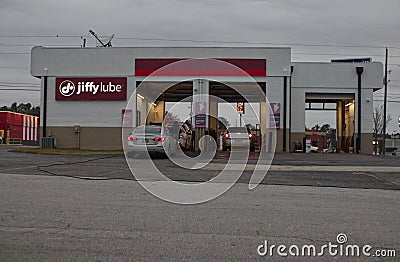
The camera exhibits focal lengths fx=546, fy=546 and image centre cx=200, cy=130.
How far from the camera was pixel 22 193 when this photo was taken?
33.6 feet

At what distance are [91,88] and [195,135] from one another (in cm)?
663

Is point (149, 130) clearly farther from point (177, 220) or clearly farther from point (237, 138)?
point (177, 220)

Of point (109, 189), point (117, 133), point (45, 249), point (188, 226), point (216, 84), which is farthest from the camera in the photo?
point (216, 84)

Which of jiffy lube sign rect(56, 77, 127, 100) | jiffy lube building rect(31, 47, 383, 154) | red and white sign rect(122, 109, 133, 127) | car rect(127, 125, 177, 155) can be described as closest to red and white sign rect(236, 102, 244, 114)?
jiffy lube building rect(31, 47, 383, 154)

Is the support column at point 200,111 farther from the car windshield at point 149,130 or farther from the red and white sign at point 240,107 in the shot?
the car windshield at point 149,130

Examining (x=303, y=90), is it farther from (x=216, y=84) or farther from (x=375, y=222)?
(x=375, y=222)

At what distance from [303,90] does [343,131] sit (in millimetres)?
8183

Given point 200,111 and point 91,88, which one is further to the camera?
point 200,111

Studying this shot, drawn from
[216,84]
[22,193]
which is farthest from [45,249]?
[216,84]

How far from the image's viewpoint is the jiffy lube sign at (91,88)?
3159 centimetres

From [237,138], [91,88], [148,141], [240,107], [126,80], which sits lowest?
[148,141]

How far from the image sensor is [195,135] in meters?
31.8

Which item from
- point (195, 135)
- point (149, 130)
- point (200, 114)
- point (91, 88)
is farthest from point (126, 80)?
point (149, 130)

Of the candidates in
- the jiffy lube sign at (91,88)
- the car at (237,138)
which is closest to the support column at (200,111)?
the car at (237,138)
